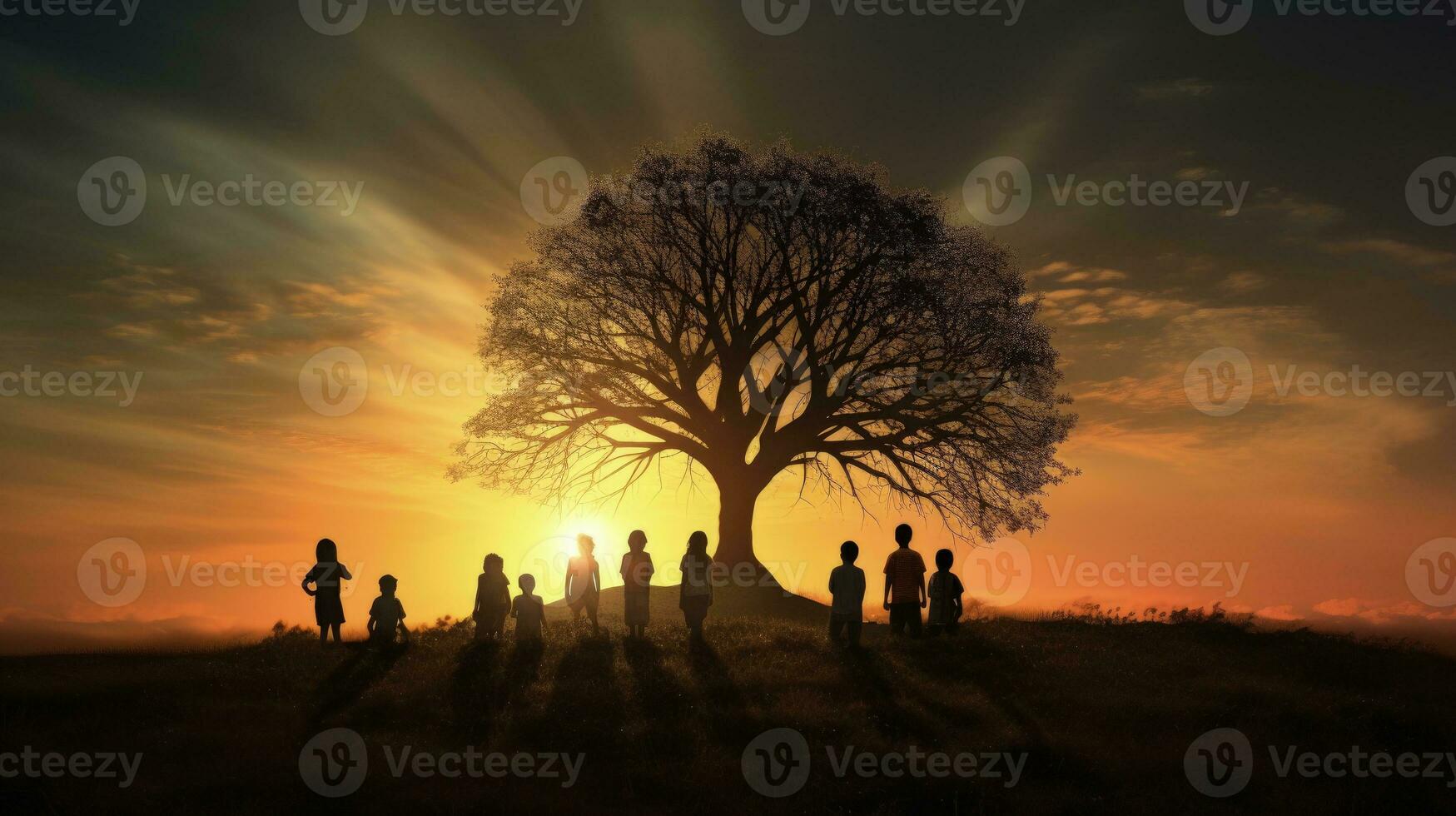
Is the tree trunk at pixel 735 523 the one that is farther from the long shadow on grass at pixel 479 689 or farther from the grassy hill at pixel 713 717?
the long shadow on grass at pixel 479 689

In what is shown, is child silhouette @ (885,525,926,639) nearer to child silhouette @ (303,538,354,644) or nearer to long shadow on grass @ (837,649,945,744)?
long shadow on grass @ (837,649,945,744)

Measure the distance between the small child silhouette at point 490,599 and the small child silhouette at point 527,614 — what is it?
88 centimetres

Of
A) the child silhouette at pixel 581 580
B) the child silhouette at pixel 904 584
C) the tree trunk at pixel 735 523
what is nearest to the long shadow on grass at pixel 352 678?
the child silhouette at pixel 581 580

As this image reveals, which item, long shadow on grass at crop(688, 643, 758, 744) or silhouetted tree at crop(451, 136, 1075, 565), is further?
silhouetted tree at crop(451, 136, 1075, 565)

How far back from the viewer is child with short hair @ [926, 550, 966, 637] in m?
20.8

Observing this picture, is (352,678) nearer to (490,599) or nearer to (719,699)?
(490,599)

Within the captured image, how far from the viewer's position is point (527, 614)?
1948 cm

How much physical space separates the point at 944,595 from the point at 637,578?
6717 millimetres

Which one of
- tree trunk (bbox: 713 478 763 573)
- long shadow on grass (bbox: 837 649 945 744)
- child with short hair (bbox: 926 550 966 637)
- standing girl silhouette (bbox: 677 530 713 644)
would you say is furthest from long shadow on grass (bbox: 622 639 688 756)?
tree trunk (bbox: 713 478 763 573)

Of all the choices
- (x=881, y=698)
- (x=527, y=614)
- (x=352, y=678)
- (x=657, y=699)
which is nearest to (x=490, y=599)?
(x=527, y=614)

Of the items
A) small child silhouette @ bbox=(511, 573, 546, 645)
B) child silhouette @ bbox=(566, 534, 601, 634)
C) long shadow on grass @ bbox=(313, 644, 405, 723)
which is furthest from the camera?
child silhouette @ bbox=(566, 534, 601, 634)

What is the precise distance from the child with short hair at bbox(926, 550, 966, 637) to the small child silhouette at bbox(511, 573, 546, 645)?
848 centimetres

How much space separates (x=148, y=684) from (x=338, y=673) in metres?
2.95

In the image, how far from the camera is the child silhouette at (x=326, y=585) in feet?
65.7
